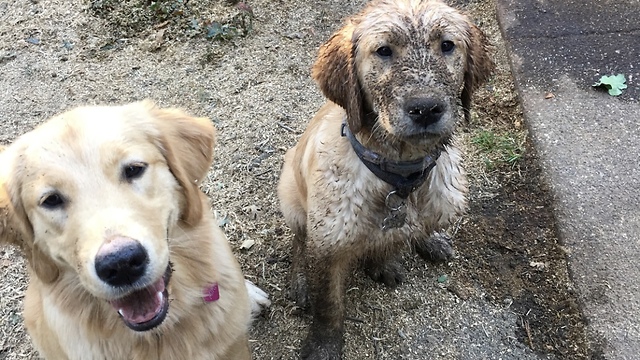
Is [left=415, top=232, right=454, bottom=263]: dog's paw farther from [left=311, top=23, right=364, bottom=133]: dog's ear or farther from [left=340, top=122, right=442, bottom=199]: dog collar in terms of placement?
[left=311, top=23, right=364, bottom=133]: dog's ear

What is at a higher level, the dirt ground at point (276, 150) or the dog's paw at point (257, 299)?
the dirt ground at point (276, 150)

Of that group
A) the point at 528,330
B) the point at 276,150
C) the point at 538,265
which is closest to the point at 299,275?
the point at 276,150

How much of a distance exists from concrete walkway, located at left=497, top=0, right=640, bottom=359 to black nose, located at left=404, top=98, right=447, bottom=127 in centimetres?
162

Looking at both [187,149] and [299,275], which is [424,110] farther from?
[299,275]

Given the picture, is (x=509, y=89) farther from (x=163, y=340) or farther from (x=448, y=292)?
(x=163, y=340)

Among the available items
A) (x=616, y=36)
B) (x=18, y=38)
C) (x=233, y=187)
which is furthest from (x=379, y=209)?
(x=18, y=38)

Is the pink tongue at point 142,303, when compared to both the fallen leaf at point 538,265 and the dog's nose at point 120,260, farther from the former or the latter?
the fallen leaf at point 538,265

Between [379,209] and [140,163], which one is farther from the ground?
[140,163]

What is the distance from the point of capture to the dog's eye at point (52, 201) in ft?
6.50

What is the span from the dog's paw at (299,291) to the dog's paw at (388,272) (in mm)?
408

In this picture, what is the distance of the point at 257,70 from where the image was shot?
15.7ft

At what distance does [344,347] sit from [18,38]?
4.26 m

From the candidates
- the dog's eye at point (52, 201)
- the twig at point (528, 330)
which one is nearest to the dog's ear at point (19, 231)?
the dog's eye at point (52, 201)

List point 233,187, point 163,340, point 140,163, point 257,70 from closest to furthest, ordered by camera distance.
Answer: point 140,163 → point 163,340 → point 233,187 → point 257,70
